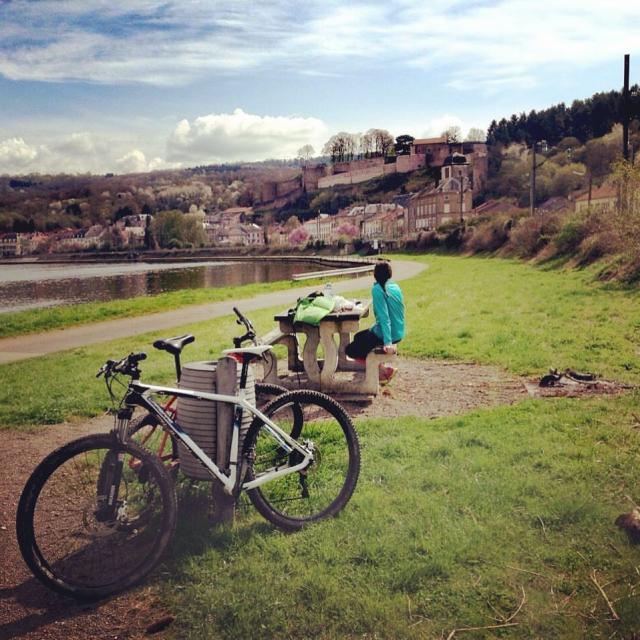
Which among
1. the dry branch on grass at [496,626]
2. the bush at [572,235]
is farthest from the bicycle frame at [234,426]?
the bush at [572,235]

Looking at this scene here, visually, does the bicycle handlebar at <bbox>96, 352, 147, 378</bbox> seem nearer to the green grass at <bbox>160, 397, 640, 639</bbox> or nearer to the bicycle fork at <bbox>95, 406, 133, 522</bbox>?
the bicycle fork at <bbox>95, 406, 133, 522</bbox>

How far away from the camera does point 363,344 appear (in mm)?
7688

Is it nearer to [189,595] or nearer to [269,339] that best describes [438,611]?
[189,595]

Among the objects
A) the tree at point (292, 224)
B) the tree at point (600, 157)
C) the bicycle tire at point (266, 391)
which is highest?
the tree at point (600, 157)

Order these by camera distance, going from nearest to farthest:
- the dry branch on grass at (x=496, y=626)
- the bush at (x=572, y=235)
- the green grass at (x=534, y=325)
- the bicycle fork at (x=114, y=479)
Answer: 1. the dry branch on grass at (x=496, y=626)
2. the bicycle fork at (x=114, y=479)
3. the green grass at (x=534, y=325)
4. the bush at (x=572, y=235)

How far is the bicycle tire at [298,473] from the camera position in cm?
416

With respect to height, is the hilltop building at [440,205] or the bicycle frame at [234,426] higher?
the hilltop building at [440,205]

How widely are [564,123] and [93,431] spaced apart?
141005mm

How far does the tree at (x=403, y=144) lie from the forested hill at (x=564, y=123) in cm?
2433

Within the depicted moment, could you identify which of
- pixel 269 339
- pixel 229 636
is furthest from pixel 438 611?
pixel 269 339

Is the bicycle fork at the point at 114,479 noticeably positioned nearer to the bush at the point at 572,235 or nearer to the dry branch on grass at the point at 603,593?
the dry branch on grass at the point at 603,593

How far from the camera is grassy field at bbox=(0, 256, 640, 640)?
3.21 metres

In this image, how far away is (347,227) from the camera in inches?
5399

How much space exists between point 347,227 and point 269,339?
131m
